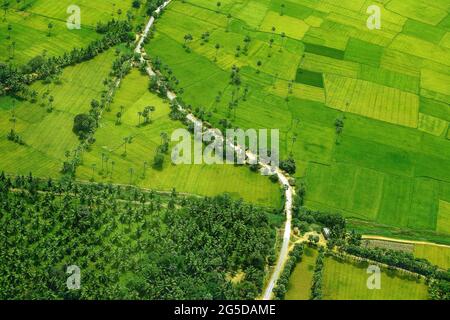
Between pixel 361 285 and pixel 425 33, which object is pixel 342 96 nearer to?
pixel 425 33

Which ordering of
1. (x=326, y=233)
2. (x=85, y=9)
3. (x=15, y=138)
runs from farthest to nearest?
1. (x=85, y=9)
2. (x=15, y=138)
3. (x=326, y=233)

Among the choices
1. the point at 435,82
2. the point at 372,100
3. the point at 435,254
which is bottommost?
the point at 435,254

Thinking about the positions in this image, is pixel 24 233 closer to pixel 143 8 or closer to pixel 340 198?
pixel 340 198

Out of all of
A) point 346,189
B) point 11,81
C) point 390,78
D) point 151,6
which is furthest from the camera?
point 151,6

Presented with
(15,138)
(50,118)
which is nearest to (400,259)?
(50,118)

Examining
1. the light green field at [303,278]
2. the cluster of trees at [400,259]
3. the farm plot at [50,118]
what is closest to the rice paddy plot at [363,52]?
the farm plot at [50,118]

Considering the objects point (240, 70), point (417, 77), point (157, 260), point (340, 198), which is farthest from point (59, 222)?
point (417, 77)

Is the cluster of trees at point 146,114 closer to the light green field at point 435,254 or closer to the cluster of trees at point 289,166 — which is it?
the cluster of trees at point 289,166
